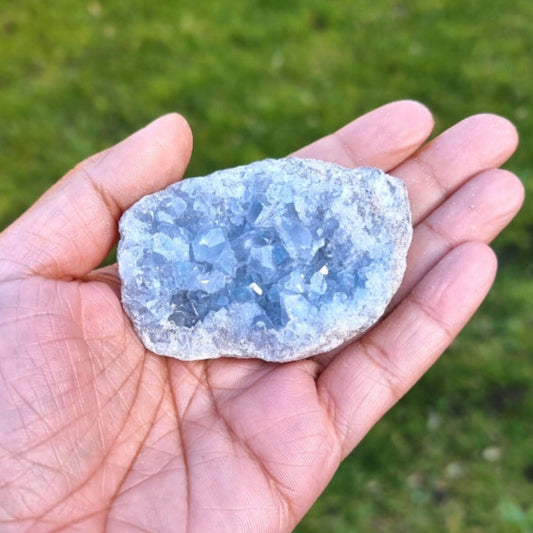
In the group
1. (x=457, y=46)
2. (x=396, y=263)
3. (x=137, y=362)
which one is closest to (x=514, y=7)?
(x=457, y=46)

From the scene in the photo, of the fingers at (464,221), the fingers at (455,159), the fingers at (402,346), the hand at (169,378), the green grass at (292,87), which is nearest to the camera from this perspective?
the hand at (169,378)

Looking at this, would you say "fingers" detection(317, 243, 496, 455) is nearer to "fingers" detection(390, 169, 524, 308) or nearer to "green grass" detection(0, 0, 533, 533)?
"fingers" detection(390, 169, 524, 308)

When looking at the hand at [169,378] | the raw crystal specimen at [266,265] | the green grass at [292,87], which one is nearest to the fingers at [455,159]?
the hand at [169,378]

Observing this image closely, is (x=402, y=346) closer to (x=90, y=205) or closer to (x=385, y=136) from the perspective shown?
(x=385, y=136)

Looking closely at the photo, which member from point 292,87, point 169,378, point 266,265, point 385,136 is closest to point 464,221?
point 385,136

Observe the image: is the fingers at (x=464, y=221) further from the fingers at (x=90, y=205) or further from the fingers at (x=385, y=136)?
the fingers at (x=90, y=205)

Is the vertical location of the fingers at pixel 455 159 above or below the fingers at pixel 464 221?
above

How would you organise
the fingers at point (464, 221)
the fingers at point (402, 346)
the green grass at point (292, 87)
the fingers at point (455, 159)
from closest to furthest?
1. the fingers at point (402, 346)
2. the fingers at point (464, 221)
3. the fingers at point (455, 159)
4. the green grass at point (292, 87)

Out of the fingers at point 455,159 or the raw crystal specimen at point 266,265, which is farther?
the fingers at point 455,159
